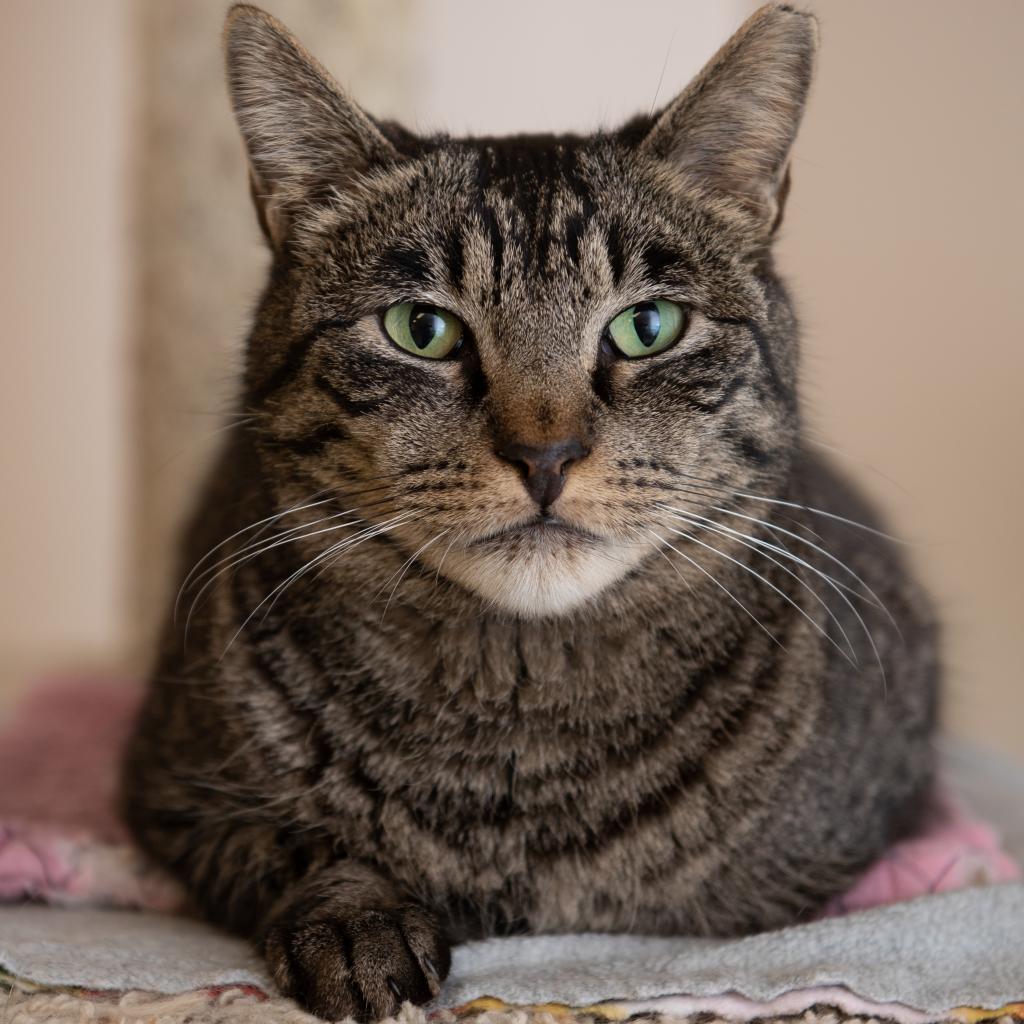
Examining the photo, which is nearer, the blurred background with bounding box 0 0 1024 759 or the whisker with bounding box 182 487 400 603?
the whisker with bounding box 182 487 400 603

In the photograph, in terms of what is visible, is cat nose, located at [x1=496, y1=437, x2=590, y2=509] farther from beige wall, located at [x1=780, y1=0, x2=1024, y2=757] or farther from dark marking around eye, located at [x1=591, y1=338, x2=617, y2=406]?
beige wall, located at [x1=780, y1=0, x2=1024, y2=757]

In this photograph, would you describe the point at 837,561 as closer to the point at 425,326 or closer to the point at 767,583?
the point at 767,583

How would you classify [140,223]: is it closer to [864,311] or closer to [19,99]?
[19,99]

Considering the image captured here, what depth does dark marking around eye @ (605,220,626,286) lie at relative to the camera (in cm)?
124

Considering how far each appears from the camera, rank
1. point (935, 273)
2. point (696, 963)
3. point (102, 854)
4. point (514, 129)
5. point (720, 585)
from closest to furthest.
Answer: point (696, 963) → point (720, 585) → point (102, 854) → point (935, 273) → point (514, 129)

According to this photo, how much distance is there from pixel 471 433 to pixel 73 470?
8.62ft

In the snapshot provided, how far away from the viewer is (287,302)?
53.1 inches

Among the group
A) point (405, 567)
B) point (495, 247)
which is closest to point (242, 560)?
point (405, 567)

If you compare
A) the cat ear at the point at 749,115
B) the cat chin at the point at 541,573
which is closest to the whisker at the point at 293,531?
the cat chin at the point at 541,573

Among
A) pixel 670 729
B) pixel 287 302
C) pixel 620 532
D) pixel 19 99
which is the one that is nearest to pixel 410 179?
pixel 287 302

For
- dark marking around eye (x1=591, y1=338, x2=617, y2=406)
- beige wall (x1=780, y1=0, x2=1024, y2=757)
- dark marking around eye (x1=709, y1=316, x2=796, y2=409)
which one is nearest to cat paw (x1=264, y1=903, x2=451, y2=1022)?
dark marking around eye (x1=591, y1=338, x2=617, y2=406)

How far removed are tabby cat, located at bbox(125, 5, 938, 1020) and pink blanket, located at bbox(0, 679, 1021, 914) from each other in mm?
88

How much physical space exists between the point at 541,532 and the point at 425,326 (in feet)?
0.86

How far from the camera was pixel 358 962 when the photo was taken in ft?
3.59
